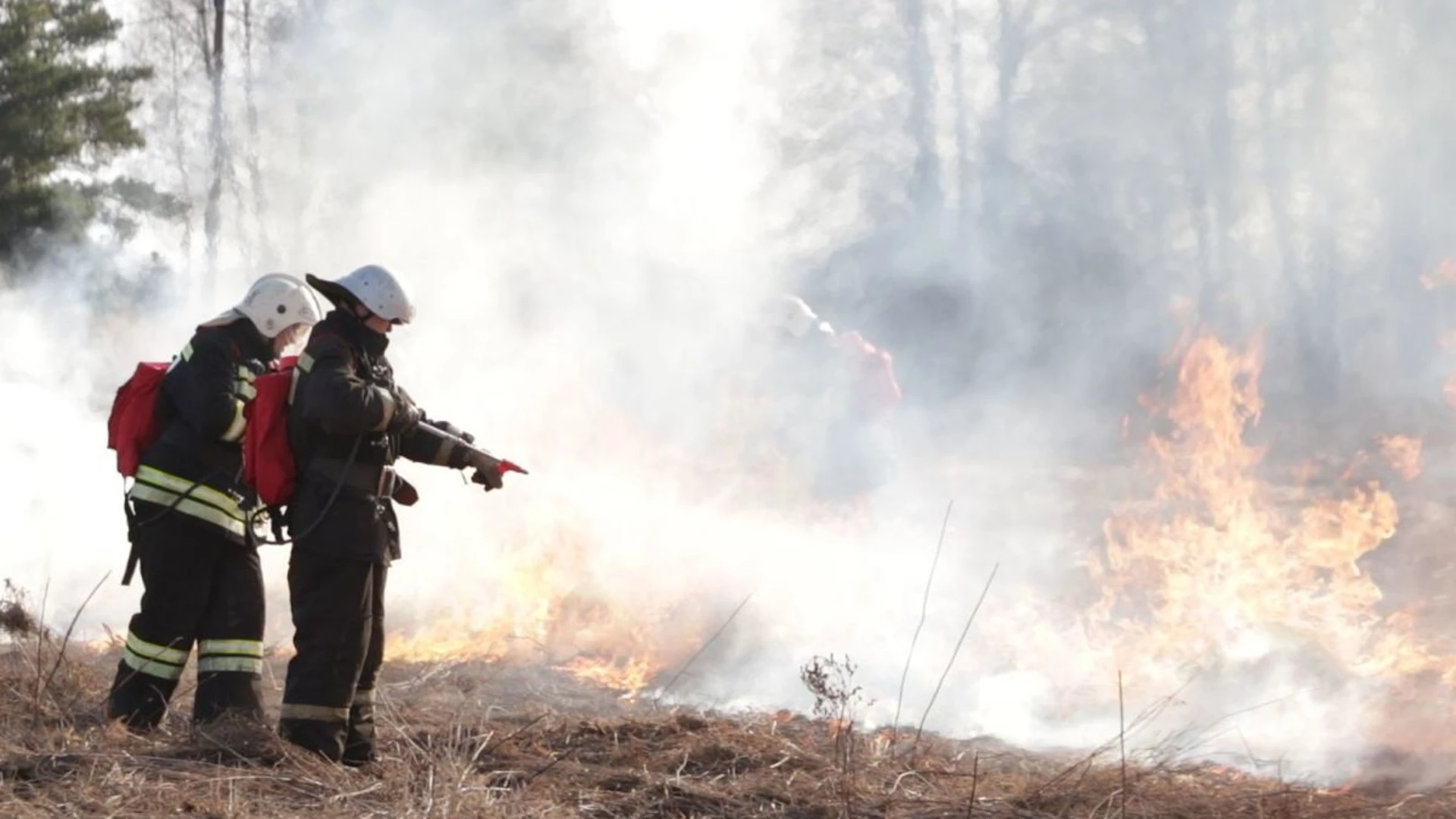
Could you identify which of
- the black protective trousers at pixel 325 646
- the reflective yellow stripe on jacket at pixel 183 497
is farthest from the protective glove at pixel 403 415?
the reflective yellow stripe on jacket at pixel 183 497

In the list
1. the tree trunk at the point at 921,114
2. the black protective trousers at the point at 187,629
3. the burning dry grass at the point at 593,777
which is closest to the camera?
the burning dry grass at the point at 593,777

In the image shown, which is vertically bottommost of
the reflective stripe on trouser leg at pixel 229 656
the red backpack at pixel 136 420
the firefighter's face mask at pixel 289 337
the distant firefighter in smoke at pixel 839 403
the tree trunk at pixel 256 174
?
the reflective stripe on trouser leg at pixel 229 656

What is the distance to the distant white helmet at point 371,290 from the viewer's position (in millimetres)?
4555

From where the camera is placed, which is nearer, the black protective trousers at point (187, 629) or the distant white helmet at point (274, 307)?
the black protective trousers at point (187, 629)

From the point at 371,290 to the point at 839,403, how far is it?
233 inches

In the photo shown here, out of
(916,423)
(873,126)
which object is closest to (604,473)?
(916,423)

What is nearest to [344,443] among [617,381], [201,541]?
[201,541]

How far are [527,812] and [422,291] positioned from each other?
345 inches

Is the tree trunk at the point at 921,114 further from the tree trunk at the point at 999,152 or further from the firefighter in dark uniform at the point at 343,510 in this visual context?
the firefighter in dark uniform at the point at 343,510

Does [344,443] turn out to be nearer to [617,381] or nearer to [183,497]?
[183,497]

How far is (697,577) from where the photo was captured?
8453 mm

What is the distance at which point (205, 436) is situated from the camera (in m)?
5.16

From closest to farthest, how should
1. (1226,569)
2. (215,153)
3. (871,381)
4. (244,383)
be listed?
(244,383), (1226,569), (871,381), (215,153)

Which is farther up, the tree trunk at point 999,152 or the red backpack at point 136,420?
the tree trunk at point 999,152
